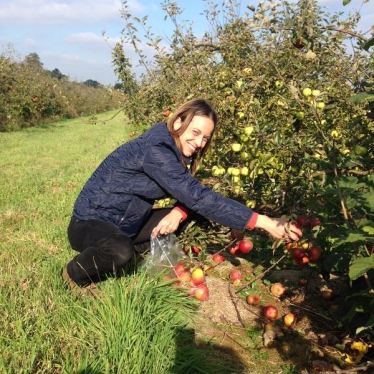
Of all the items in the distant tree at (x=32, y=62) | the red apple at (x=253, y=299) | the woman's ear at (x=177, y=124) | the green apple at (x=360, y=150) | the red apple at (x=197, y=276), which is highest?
the distant tree at (x=32, y=62)

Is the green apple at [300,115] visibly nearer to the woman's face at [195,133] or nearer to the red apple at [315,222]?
the woman's face at [195,133]

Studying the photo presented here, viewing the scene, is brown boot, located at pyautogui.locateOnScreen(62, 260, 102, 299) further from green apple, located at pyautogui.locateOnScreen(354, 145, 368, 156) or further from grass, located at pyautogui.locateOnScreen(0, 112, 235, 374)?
green apple, located at pyautogui.locateOnScreen(354, 145, 368, 156)

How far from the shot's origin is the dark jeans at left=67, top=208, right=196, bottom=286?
95.3 inches

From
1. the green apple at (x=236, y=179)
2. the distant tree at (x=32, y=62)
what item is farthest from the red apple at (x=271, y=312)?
the distant tree at (x=32, y=62)

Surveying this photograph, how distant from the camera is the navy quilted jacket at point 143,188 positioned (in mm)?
2221

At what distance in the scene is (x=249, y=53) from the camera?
3.86 m

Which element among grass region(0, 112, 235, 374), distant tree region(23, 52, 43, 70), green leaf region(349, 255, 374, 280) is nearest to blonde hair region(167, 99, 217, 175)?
grass region(0, 112, 235, 374)

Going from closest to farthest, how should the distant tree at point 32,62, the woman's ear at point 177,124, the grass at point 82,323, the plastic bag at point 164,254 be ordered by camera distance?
the grass at point 82,323
the woman's ear at point 177,124
the plastic bag at point 164,254
the distant tree at point 32,62

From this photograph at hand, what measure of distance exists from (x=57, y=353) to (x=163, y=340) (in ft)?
1.64

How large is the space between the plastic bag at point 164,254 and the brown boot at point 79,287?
387 millimetres

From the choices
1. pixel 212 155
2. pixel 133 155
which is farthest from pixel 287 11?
pixel 133 155

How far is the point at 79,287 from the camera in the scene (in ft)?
8.12

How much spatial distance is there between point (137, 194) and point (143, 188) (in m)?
0.07

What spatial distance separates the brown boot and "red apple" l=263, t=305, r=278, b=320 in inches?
40.4
